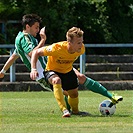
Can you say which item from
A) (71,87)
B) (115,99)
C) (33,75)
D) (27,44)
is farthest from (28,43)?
(115,99)

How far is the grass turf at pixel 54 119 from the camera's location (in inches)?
344

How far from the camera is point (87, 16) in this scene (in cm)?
2252

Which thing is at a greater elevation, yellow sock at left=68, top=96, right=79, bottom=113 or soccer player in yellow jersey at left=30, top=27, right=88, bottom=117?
soccer player in yellow jersey at left=30, top=27, right=88, bottom=117

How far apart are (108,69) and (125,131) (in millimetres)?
12841

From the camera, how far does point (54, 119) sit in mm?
10078

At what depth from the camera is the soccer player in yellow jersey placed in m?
10.5

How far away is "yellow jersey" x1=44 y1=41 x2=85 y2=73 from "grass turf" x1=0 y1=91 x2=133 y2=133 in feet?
2.32

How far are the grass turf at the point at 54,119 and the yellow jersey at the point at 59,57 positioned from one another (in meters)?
0.71

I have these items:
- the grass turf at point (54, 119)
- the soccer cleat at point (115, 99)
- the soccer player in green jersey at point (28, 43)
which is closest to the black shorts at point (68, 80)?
the grass turf at point (54, 119)

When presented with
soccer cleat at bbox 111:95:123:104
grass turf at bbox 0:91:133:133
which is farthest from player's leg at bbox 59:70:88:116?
soccer cleat at bbox 111:95:123:104

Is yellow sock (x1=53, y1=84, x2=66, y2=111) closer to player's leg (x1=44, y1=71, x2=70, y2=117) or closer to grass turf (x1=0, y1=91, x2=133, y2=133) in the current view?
player's leg (x1=44, y1=71, x2=70, y2=117)

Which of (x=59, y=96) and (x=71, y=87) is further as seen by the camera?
(x=71, y=87)

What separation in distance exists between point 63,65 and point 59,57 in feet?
0.53

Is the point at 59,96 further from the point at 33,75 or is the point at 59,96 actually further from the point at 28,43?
the point at 28,43
